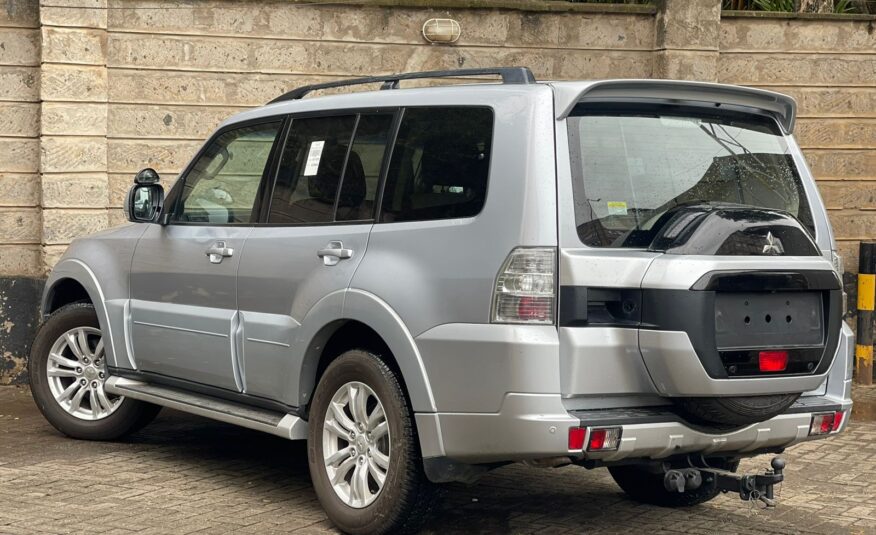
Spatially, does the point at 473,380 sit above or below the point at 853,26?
below

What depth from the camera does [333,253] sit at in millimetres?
5961

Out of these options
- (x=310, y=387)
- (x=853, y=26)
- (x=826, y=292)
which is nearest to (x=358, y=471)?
(x=310, y=387)

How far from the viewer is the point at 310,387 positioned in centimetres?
619

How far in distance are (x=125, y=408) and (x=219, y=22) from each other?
433cm

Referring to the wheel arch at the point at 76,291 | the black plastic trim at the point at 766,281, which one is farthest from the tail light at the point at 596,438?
the wheel arch at the point at 76,291

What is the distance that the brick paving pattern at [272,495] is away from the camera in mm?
6176

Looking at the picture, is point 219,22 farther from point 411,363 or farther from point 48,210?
point 411,363

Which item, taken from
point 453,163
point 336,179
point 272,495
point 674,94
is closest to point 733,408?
point 674,94

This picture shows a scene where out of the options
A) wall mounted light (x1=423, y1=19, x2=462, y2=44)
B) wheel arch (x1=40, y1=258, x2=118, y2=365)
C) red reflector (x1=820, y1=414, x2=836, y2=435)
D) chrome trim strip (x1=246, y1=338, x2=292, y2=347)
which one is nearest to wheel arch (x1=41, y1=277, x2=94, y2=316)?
wheel arch (x1=40, y1=258, x2=118, y2=365)

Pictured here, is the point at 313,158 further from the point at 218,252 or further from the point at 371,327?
the point at 371,327

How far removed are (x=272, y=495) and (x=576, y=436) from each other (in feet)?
7.42

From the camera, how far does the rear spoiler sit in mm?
5316

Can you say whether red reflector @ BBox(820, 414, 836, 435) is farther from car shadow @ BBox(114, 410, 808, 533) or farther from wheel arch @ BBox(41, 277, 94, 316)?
wheel arch @ BBox(41, 277, 94, 316)

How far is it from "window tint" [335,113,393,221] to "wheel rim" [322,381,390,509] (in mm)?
799
